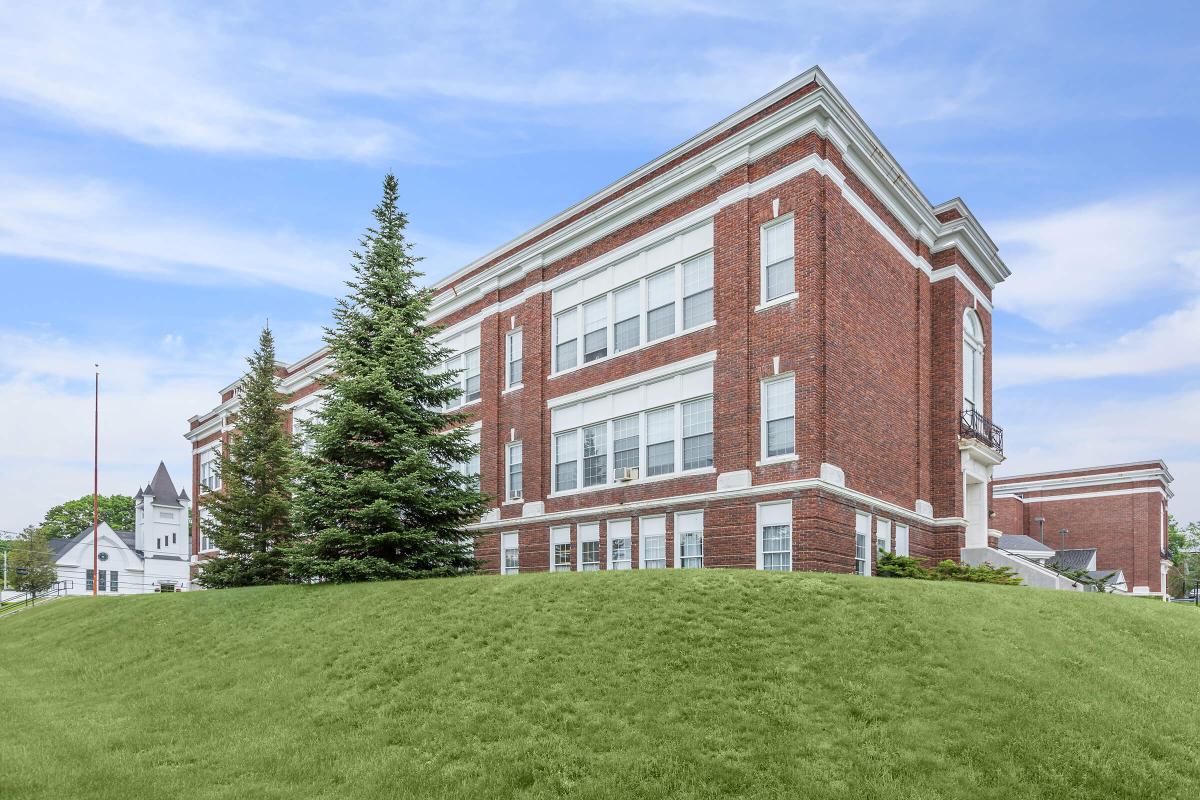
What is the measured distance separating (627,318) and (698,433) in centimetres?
467

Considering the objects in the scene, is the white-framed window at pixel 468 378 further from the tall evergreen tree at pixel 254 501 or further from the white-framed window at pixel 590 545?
the white-framed window at pixel 590 545

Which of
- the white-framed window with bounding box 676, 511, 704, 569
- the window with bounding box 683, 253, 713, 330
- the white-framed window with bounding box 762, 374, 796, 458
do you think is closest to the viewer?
the white-framed window with bounding box 762, 374, 796, 458

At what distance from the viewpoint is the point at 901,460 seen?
961 inches

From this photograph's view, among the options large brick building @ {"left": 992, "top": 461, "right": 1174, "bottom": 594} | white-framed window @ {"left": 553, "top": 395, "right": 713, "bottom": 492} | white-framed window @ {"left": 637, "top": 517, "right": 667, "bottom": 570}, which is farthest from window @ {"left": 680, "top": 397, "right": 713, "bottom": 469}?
large brick building @ {"left": 992, "top": 461, "right": 1174, "bottom": 594}

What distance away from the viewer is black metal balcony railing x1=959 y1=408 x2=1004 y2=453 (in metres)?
26.2

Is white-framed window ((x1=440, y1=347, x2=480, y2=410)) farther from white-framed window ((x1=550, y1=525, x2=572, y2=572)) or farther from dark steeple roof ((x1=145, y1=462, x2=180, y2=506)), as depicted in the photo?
dark steeple roof ((x1=145, y1=462, x2=180, y2=506))

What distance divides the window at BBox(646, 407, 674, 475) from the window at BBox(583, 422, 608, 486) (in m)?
1.82

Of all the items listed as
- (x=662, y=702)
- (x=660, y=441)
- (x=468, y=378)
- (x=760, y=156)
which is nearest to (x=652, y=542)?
(x=660, y=441)

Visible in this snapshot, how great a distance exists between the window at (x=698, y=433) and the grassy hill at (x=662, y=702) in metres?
7.29

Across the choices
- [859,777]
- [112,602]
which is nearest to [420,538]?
[112,602]

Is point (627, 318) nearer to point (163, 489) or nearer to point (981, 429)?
point (981, 429)

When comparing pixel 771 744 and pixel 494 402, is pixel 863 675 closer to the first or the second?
pixel 771 744

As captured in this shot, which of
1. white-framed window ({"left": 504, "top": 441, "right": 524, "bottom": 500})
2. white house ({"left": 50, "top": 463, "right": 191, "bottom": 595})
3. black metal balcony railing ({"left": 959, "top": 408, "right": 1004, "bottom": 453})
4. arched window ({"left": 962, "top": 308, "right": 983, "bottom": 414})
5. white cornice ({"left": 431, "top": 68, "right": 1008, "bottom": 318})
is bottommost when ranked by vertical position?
white house ({"left": 50, "top": 463, "right": 191, "bottom": 595})

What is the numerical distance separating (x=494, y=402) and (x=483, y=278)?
4.44 meters
